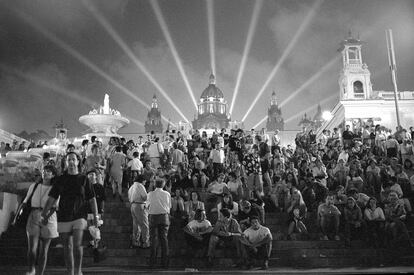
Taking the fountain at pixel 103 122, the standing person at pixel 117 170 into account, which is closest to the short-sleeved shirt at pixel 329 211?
the standing person at pixel 117 170

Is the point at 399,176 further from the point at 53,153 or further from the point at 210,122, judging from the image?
the point at 210,122

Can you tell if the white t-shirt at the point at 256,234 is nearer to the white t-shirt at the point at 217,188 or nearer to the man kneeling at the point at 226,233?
the man kneeling at the point at 226,233

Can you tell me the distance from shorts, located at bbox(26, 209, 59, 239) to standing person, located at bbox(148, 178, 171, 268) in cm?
315

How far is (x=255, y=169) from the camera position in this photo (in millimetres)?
14477

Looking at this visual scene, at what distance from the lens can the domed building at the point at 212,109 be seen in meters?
115

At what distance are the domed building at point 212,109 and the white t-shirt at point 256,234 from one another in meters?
103

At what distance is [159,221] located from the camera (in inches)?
384

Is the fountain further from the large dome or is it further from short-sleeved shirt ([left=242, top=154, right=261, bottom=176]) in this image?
the large dome

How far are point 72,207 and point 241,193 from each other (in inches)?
287

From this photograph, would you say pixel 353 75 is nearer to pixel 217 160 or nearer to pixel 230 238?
pixel 217 160

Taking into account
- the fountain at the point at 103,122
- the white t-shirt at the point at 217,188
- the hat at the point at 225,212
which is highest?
the fountain at the point at 103,122

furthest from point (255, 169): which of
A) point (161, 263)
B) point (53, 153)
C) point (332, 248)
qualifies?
point (53, 153)

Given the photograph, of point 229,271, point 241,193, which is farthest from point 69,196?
point 241,193

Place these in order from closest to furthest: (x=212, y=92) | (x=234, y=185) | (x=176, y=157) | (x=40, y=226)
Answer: (x=40, y=226) → (x=234, y=185) → (x=176, y=157) → (x=212, y=92)
